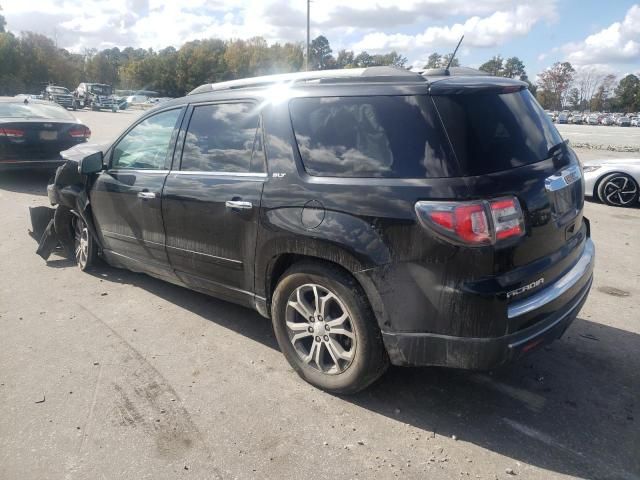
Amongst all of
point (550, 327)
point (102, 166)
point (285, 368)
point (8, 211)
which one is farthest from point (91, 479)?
point (8, 211)

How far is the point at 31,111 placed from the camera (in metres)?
10.4

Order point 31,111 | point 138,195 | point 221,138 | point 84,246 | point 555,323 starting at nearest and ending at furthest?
point 555,323 → point 221,138 → point 138,195 → point 84,246 → point 31,111

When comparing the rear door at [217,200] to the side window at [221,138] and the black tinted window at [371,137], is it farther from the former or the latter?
the black tinted window at [371,137]

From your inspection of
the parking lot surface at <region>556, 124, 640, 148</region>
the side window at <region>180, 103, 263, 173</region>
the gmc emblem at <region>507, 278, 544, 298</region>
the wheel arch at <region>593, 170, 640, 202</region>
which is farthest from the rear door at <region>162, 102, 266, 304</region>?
the parking lot surface at <region>556, 124, 640, 148</region>

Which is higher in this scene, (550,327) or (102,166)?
(102,166)

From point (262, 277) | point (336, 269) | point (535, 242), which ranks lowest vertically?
point (262, 277)

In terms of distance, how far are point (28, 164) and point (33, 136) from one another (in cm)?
53

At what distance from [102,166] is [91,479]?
3.11 meters

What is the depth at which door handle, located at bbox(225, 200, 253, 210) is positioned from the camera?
339 centimetres

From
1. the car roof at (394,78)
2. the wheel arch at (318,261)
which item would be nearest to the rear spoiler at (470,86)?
the car roof at (394,78)

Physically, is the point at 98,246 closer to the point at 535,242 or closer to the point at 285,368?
the point at 285,368

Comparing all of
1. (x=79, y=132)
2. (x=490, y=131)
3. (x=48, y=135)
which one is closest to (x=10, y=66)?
(x=79, y=132)

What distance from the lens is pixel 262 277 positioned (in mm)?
3465

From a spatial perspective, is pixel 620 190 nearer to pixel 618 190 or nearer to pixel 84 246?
pixel 618 190
